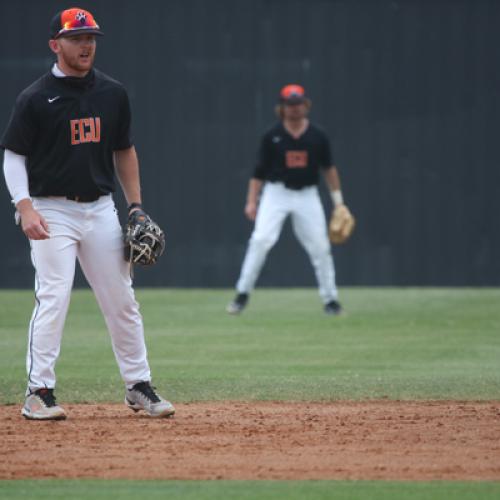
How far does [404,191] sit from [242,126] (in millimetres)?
2227

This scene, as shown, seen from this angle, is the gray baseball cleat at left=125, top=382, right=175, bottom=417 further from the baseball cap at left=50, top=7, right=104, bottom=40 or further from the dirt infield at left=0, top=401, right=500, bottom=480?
the baseball cap at left=50, top=7, right=104, bottom=40

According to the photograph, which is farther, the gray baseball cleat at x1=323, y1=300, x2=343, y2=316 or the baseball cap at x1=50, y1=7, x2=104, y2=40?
the gray baseball cleat at x1=323, y1=300, x2=343, y2=316

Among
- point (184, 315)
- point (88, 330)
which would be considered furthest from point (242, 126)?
point (88, 330)

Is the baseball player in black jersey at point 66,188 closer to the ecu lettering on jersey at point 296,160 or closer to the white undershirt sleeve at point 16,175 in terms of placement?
the white undershirt sleeve at point 16,175

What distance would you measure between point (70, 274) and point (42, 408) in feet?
2.21

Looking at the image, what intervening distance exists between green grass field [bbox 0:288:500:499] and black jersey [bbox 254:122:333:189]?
1.38 metres

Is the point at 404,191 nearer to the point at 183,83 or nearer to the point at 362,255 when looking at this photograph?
the point at 362,255

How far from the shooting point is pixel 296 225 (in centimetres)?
1286

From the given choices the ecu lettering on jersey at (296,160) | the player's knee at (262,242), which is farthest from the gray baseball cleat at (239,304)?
the ecu lettering on jersey at (296,160)

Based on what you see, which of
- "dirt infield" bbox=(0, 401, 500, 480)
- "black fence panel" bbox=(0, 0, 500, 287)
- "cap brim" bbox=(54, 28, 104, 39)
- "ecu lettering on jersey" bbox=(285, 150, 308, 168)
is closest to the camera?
"dirt infield" bbox=(0, 401, 500, 480)

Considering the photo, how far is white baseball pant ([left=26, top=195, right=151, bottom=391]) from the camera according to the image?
6.23 m

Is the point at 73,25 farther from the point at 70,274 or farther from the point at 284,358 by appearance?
the point at 284,358

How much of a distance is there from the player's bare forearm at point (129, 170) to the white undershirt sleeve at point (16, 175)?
1.85 ft

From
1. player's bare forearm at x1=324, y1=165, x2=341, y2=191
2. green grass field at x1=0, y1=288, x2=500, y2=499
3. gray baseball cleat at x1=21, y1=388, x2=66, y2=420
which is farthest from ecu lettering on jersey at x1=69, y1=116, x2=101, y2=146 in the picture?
player's bare forearm at x1=324, y1=165, x2=341, y2=191
